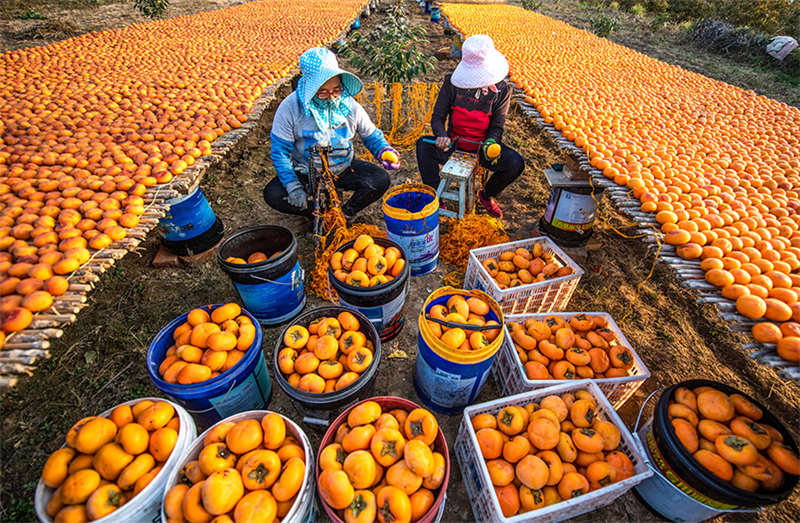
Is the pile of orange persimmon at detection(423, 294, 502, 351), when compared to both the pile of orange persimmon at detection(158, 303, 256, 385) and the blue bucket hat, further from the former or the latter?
the blue bucket hat

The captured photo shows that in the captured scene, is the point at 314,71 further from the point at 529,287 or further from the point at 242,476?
the point at 242,476

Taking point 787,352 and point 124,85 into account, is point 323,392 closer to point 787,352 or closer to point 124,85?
point 787,352

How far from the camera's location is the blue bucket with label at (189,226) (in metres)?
4.48

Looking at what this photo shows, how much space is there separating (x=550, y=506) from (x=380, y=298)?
83.1 inches

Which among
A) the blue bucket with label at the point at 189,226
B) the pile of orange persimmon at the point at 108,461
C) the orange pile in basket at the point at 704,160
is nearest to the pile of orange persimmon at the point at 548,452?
the orange pile in basket at the point at 704,160

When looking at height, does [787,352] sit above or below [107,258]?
above

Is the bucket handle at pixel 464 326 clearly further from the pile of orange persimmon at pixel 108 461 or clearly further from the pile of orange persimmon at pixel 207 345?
the pile of orange persimmon at pixel 108 461

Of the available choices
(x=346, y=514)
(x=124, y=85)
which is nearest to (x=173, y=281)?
(x=346, y=514)

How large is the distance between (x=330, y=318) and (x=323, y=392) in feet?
2.41

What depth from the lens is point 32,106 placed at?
572 cm

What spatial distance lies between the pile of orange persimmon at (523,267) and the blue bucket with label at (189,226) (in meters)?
4.10

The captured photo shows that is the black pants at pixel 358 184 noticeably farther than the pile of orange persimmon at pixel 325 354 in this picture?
Yes

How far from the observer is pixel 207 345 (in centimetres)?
279

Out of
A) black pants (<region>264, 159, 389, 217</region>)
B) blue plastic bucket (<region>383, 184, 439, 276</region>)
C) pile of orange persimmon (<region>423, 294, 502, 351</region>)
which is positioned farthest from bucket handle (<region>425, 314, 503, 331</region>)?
black pants (<region>264, 159, 389, 217</region>)
